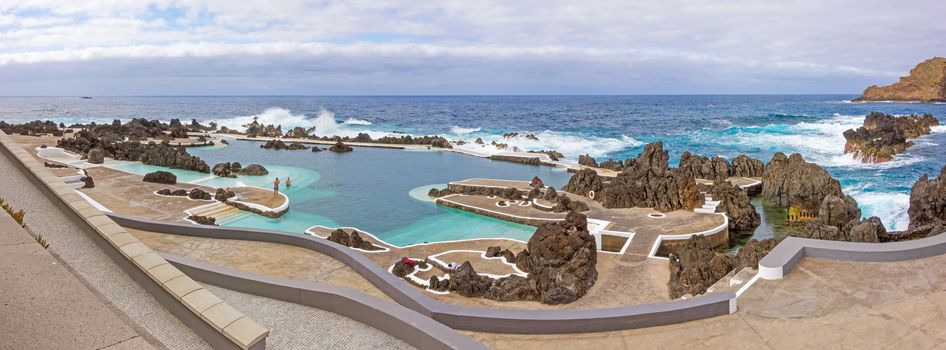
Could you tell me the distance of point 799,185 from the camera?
2819 centimetres

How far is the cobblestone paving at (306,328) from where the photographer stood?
6.77 m

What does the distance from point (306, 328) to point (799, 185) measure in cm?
2852

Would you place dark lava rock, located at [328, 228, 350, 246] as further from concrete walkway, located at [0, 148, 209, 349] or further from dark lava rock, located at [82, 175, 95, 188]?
dark lava rock, located at [82, 175, 95, 188]

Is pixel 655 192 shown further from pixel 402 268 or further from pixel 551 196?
pixel 402 268

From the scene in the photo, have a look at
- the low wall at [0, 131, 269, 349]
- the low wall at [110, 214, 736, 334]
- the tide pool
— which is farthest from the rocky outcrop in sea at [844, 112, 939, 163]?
the low wall at [0, 131, 269, 349]

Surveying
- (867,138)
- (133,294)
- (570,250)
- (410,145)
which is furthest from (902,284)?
(410,145)

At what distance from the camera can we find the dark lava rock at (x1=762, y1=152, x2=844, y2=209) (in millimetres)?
27719

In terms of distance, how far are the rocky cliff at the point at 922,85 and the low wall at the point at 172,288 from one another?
156 m

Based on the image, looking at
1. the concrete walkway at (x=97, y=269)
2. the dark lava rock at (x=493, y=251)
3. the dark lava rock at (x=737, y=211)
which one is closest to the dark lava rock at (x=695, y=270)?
the dark lava rock at (x=493, y=251)

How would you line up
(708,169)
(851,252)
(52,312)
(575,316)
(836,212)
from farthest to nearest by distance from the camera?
(708,169) < (836,212) < (851,252) < (575,316) < (52,312)

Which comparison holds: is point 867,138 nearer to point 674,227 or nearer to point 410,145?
point 674,227

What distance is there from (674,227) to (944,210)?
9.70 metres

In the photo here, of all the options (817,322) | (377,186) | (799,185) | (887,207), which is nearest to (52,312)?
(817,322)

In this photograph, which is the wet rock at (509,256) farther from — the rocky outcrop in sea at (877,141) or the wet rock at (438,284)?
the rocky outcrop in sea at (877,141)
